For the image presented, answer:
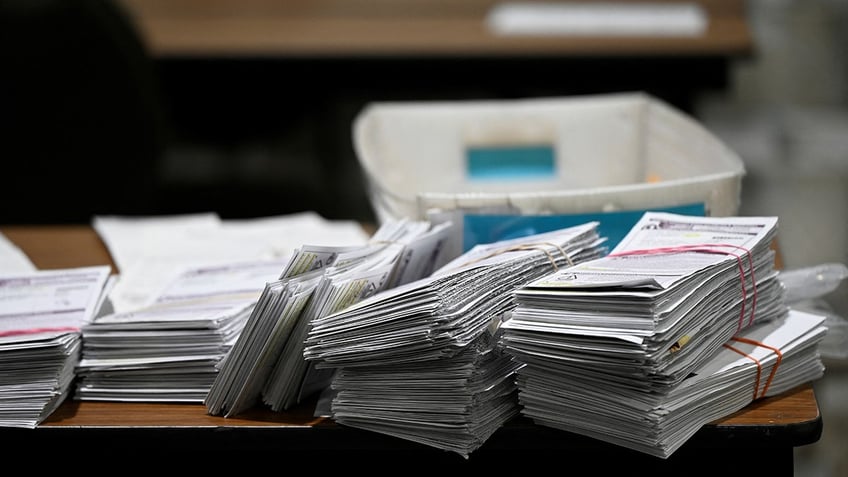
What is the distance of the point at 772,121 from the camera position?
3.83m

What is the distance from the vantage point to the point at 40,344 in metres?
1.12

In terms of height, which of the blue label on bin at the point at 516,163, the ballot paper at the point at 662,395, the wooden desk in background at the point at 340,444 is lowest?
the wooden desk in background at the point at 340,444

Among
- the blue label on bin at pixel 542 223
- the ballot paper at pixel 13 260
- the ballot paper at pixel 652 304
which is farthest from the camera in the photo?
the ballot paper at pixel 13 260

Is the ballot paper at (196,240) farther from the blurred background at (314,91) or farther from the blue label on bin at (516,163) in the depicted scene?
the blurred background at (314,91)

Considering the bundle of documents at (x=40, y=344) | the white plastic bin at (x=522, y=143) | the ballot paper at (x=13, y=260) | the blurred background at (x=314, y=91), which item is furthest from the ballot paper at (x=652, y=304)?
the blurred background at (x=314, y=91)

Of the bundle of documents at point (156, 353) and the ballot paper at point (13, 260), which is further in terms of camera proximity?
the ballot paper at point (13, 260)

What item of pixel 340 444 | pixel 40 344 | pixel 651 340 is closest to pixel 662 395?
pixel 651 340

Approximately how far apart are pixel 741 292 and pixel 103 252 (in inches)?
42.9

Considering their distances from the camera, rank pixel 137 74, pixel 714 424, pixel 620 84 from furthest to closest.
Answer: pixel 620 84
pixel 137 74
pixel 714 424

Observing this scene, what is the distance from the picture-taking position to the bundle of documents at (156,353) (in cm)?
113

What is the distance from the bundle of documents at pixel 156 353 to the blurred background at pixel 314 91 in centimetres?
144

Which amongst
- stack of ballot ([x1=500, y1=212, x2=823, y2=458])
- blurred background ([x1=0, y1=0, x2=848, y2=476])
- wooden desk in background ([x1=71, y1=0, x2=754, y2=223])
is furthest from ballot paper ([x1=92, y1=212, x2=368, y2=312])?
wooden desk in background ([x1=71, y1=0, x2=754, y2=223])

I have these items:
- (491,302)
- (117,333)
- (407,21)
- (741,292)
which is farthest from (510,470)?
(407,21)

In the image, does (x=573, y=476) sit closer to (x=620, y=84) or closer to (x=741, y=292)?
(x=741, y=292)
